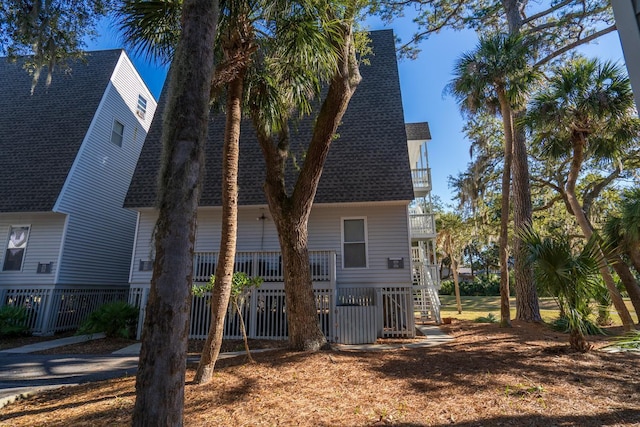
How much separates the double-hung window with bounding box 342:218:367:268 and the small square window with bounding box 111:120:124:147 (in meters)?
10.6

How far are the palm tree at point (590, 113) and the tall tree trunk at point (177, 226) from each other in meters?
9.96

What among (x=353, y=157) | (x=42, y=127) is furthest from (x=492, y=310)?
(x=42, y=127)

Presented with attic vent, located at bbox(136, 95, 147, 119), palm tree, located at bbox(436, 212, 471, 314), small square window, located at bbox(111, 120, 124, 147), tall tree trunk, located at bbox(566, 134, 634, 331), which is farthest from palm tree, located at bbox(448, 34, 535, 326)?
attic vent, located at bbox(136, 95, 147, 119)

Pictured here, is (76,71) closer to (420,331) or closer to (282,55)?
(282,55)

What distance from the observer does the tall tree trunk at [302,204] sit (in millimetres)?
6680

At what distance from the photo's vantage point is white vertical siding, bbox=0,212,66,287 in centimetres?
1172

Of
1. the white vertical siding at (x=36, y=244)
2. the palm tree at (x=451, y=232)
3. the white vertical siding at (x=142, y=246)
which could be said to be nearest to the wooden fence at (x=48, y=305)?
the white vertical siding at (x=36, y=244)

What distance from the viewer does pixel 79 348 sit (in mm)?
9180

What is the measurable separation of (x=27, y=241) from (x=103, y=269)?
2.64 m

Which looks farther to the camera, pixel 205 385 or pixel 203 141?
pixel 205 385

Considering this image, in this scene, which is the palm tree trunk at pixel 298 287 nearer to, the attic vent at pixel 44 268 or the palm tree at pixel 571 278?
the palm tree at pixel 571 278

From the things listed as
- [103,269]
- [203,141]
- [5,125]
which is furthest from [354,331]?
[5,125]

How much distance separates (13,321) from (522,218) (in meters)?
16.6

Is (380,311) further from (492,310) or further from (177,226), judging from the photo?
(492,310)
